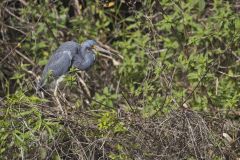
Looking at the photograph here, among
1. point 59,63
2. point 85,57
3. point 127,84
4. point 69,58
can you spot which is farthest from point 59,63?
point 127,84

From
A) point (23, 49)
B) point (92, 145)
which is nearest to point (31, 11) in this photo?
point (23, 49)

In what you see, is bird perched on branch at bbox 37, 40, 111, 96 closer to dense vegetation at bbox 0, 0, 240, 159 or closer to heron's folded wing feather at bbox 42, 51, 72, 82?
heron's folded wing feather at bbox 42, 51, 72, 82

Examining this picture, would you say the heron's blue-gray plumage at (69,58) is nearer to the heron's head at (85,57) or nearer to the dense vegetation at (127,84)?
the heron's head at (85,57)

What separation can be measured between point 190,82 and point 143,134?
1.21 meters

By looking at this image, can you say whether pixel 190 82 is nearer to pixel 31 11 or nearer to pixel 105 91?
pixel 105 91

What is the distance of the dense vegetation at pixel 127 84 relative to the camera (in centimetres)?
459

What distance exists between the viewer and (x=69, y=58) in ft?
19.6

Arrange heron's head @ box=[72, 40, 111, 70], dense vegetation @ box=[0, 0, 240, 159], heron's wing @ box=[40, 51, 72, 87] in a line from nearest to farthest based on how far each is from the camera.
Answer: dense vegetation @ box=[0, 0, 240, 159] → heron's wing @ box=[40, 51, 72, 87] → heron's head @ box=[72, 40, 111, 70]

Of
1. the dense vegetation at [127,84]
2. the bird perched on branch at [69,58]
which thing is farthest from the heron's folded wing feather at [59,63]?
the dense vegetation at [127,84]

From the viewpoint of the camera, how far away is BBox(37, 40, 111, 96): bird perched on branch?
19.4 feet

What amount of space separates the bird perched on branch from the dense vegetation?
25 centimetres

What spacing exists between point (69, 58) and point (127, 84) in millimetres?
662

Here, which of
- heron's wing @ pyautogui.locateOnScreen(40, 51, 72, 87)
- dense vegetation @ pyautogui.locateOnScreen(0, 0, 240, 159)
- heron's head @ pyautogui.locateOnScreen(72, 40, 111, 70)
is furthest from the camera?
heron's head @ pyautogui.locateOnScreen(72, 40, 111, 70)

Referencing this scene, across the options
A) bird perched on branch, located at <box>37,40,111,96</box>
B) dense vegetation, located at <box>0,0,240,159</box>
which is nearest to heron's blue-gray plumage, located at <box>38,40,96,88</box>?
bird perched on branch, located at <box>37,40,111,96</box>
